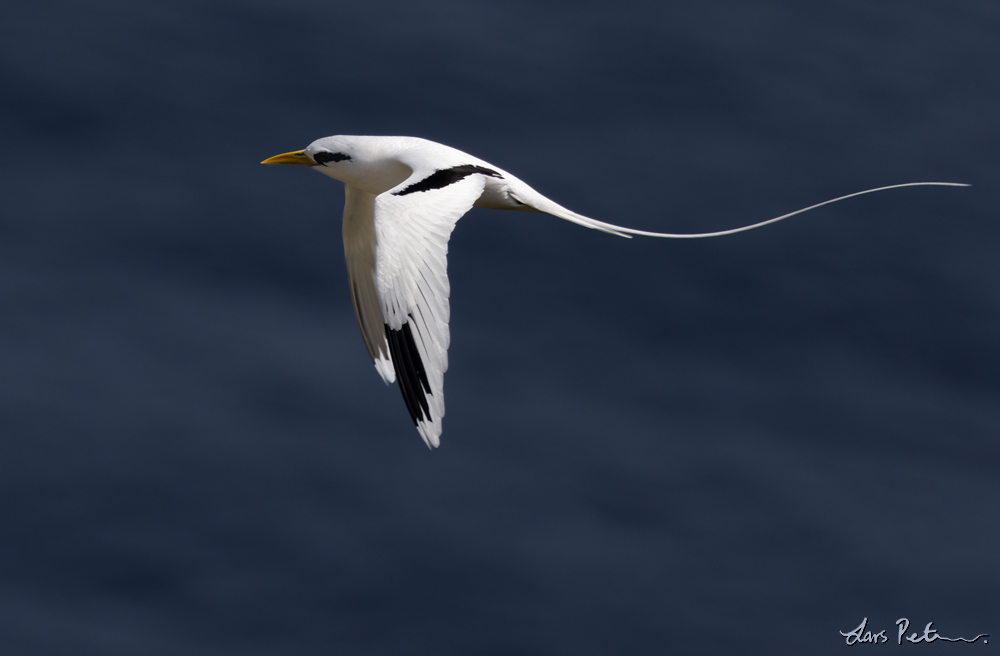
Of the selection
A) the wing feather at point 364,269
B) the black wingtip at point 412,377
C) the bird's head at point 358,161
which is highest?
the bird's head at point 358,161

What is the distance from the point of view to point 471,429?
29031 millimetres

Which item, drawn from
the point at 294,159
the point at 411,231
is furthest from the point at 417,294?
the point at 294,159

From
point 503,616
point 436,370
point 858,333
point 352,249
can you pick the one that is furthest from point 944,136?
point 436,370

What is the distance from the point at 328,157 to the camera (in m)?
17.3

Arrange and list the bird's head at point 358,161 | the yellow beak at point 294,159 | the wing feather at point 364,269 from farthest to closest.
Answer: the yellow beak at point 294,159, the wing feather at point 364,269, the bird's head at point 358,161

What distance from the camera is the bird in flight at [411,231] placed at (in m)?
13.2

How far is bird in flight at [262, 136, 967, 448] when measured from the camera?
1324 centimetres

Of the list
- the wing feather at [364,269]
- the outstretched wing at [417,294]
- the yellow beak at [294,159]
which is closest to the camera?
the outstretched wing at [417,294]

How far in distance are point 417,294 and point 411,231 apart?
798 millimetres

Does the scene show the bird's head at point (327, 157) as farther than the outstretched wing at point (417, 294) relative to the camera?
Yes

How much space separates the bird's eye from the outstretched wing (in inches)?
118

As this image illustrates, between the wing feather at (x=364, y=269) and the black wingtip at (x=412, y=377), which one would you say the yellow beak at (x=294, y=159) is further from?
the black wingtip at (x=412, y=377)

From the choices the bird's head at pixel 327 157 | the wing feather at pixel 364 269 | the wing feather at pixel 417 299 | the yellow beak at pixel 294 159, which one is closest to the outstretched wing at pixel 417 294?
the wing feather at pixel 417 299

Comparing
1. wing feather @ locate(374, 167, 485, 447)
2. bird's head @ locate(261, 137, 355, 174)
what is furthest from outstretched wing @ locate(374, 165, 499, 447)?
bird's head @ locate(261, 137, 355, 174)
